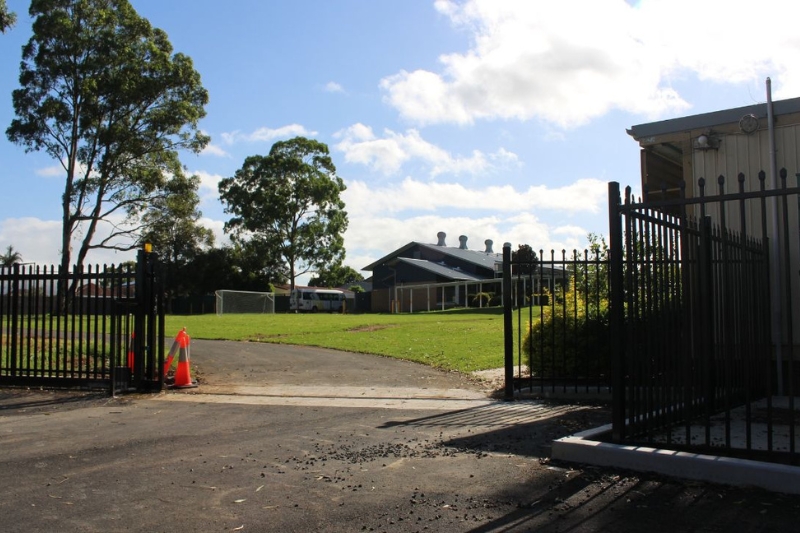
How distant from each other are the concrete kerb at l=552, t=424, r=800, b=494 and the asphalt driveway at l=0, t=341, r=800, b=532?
0.37 feet

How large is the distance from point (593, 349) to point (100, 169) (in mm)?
31766

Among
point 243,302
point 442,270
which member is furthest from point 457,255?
point 243,302

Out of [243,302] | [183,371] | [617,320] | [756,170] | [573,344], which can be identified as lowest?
[183,371]

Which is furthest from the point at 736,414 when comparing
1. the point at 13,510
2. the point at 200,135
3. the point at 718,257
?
the point at 200,135

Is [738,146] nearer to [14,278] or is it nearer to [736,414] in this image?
[736,414]

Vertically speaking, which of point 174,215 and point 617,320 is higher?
point 174,215

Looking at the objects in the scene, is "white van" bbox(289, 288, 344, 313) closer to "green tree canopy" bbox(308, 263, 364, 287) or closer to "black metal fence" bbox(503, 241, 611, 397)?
"green tree canopy" bbox(308, 263, 364, 287)

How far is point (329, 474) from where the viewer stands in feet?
19.5

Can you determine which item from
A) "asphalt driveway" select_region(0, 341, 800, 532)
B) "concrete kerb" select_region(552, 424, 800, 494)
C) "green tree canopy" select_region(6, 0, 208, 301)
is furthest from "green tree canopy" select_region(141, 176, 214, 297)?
"concrete kerb" select_region(552, 424, 800, 494)

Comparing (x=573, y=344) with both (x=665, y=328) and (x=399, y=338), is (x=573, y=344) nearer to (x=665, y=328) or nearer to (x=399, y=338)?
(x=665, y=328)

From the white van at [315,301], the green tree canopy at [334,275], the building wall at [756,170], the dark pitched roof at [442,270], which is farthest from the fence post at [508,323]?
the green tree canopy at [334,275]

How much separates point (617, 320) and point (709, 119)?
532 cm

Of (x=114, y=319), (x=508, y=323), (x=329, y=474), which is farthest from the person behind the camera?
(x=114, y=319)

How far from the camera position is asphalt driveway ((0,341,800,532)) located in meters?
4.71
